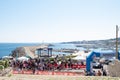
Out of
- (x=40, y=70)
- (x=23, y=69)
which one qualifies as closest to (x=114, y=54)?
(x=40, y=70)

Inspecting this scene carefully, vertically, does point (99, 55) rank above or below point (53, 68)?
above

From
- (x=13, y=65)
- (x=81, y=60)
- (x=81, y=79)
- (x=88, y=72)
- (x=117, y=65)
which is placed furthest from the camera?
(x=81, y=60)

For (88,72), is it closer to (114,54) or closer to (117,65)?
(114,54)

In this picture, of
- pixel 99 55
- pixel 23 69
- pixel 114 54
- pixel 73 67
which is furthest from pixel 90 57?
pixel 23 69

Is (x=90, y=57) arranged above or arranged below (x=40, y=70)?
above

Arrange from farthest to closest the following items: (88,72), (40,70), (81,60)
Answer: (81,60) < (40,70) < (88,72)

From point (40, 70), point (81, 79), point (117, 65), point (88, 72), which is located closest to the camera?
point (81, 79)

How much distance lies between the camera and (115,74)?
634 inches

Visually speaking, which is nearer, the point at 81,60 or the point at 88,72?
the point at 88,72

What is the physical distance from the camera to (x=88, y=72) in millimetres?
20062

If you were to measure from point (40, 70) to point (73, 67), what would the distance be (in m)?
3.69

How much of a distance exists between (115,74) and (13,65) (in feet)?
42.0

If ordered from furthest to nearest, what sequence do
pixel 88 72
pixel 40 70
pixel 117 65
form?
pixel 40 70 → pixel 88 72 → pixel 117 65

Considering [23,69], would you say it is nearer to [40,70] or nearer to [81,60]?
[40,70]
